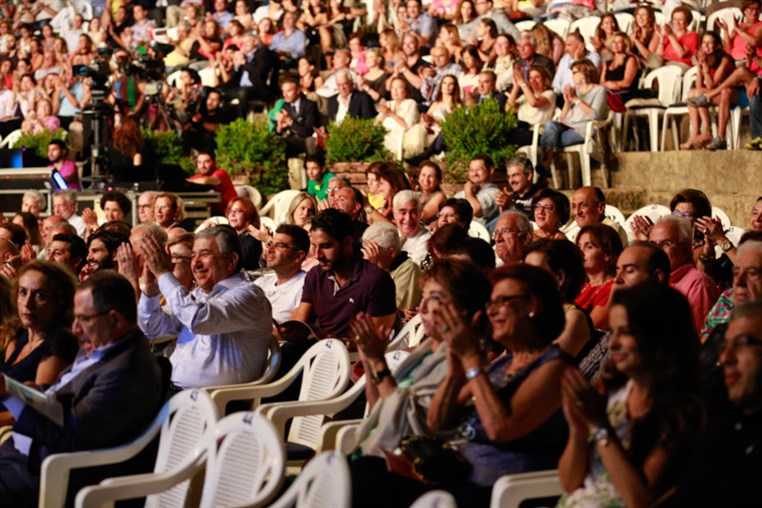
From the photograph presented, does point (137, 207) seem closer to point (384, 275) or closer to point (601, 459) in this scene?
point (384, 275)

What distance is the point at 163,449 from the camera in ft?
15.7

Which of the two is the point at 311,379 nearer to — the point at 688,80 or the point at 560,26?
the point at 688,80

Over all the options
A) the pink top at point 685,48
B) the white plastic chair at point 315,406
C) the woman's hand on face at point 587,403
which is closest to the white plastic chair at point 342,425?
the white plastic chair at point 315,406

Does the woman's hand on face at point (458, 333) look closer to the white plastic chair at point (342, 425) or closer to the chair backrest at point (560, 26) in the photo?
the white plastic chair at point (342, 425)

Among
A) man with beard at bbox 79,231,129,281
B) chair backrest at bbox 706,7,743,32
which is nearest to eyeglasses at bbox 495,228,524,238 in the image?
man with beard at bbox 79,231,129,281

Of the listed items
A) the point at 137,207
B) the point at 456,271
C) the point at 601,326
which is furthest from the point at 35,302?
the point at 137,207

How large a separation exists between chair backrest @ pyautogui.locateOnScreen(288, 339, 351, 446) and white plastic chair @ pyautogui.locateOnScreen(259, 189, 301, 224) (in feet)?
19.7

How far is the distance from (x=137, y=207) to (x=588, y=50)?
16.3 ft

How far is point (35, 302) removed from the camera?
17.5ft

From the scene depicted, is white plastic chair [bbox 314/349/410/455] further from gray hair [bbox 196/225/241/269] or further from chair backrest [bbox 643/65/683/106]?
chair backrest [bbox 643/65/683/106]

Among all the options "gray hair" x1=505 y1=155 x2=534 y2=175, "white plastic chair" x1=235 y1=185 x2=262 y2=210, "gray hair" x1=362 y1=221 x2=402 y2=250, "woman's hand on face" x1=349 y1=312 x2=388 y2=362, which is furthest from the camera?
"white plastic chair" x1=235 y1=185 x2=262 y2=210

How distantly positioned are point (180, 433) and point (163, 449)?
0.10 metres

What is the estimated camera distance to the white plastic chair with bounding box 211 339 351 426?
5758 millimetres

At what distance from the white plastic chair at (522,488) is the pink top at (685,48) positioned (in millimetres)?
9761
